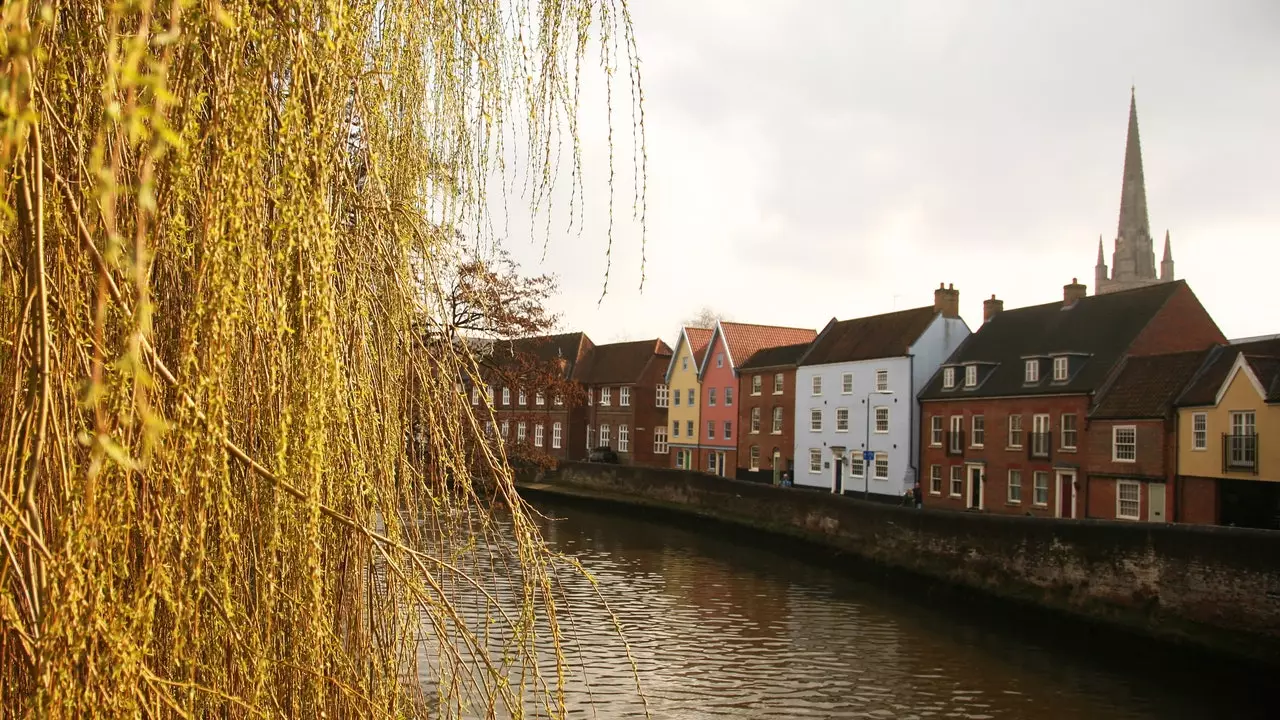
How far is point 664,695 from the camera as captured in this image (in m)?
14.1

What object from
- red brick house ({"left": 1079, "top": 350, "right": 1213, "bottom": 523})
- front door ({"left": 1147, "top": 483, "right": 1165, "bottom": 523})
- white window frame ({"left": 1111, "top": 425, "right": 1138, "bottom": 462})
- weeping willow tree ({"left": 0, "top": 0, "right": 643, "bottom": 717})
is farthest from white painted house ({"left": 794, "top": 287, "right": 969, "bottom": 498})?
weeping willow tree ({"left": 0, "top": 0, "right": 643, "bottom": 717})

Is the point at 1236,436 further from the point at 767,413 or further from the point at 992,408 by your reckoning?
the point at 767,413

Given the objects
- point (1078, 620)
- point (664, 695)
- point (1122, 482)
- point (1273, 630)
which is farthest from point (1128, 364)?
point (664, 695)

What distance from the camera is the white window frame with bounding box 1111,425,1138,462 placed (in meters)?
29.4

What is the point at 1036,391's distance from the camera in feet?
113

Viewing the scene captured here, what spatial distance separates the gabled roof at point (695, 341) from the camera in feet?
188

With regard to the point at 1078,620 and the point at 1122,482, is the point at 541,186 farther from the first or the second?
the point at 1122,482

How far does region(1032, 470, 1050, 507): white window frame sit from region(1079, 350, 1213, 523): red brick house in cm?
187

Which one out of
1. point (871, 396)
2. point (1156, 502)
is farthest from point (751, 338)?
point (1156, 502)

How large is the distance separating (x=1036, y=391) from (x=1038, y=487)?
133 inches

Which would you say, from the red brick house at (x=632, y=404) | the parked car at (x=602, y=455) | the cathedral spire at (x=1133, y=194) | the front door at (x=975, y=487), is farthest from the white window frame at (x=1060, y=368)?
the cathedral spire at (x=1133, y=194)

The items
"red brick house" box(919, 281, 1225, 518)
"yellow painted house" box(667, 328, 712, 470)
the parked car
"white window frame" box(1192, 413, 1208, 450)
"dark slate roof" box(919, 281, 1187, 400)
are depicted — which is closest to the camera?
"white window frame" box(1192, 413, 1208, 450)

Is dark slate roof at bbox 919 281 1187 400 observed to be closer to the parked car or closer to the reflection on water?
the reflection on water

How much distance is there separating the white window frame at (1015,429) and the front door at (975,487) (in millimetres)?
1819
